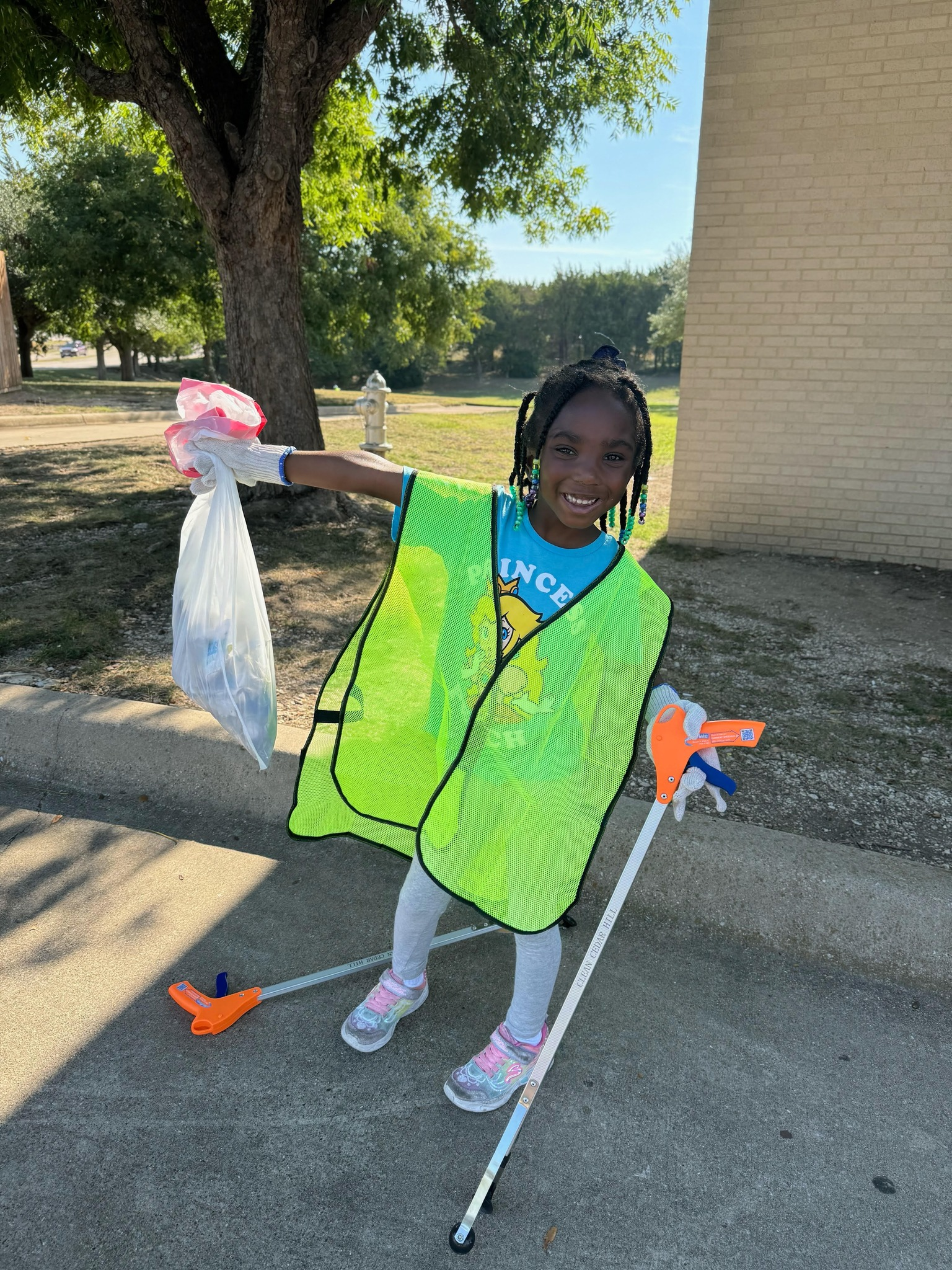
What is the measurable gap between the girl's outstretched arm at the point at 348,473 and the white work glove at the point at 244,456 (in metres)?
0.03

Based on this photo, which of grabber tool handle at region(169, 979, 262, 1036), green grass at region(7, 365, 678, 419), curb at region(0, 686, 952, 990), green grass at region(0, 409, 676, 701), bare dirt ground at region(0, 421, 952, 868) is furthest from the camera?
green grass at region(7, 365, 678, 419)

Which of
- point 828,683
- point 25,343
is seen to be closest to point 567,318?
point 25,343

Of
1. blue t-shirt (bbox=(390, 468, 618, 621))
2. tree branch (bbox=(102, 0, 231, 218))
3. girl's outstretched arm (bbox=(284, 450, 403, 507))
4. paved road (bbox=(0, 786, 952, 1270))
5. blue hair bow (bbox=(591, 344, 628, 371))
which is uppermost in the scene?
tree branch (bbox=(102, 0, 231, 218))

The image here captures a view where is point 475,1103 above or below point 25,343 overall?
below

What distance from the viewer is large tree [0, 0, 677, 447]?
618 cm

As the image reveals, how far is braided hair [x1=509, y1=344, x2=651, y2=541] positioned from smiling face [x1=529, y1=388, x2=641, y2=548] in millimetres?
23

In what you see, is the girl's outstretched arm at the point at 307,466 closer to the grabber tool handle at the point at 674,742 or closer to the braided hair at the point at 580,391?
the braided hair at the point at 580,391

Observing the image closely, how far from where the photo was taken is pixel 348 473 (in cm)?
229

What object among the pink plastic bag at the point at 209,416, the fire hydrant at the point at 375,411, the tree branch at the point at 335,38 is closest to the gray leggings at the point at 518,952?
the pink plastic bag at the point at 209,416

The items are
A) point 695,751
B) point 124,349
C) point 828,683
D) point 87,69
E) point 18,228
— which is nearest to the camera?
point 695,751

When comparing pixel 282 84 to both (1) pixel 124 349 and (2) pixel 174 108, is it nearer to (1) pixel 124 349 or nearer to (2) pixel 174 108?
(2) pixel 174 108

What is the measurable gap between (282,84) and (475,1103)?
20.6 feet

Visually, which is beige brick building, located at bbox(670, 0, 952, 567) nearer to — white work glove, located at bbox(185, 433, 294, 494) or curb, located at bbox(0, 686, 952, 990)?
curb, located at bbox(0, 686, 952, 990)

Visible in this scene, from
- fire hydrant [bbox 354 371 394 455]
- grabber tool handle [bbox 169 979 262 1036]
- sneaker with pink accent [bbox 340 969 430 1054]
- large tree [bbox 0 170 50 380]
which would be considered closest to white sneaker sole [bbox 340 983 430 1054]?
sneaker with pink accent [bbox 340 969 430 1054]
